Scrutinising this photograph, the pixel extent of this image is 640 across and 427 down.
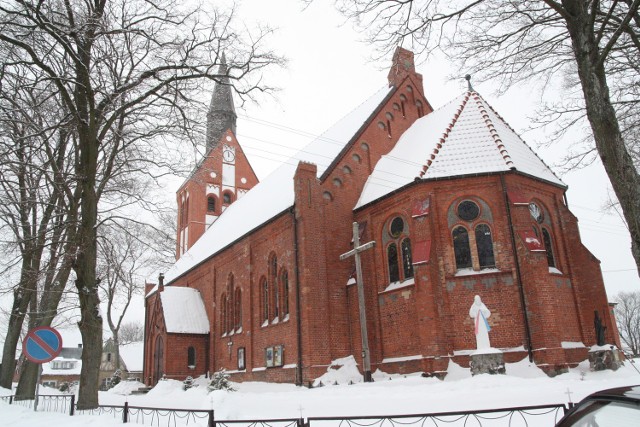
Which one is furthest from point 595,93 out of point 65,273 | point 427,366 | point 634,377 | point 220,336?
point 220,336

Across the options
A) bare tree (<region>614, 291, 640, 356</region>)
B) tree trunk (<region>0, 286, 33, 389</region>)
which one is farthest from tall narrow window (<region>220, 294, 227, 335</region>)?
bare tree (<region>614, 291, 640, 356</region>)

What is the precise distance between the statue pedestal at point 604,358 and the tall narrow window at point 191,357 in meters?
19.4

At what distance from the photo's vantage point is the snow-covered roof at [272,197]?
2266cm

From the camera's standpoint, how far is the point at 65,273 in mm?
16062

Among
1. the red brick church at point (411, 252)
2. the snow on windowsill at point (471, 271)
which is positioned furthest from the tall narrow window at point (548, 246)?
the snow on windowsill at point (471, 271)

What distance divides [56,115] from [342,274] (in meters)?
11.3

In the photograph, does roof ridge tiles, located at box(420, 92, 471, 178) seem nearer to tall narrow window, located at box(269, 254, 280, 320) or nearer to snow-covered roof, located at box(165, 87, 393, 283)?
snow-covered roof, located at box(165, 87, 393, 283)

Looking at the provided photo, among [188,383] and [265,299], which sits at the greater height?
[265,299]

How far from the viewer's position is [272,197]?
25812mm

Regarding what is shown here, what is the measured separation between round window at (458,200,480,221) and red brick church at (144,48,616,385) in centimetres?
3

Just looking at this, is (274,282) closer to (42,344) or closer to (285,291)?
(285,291)

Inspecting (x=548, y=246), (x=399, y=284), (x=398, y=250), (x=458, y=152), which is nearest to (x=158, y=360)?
(x=399, y=284)

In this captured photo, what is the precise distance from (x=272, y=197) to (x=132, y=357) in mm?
42575

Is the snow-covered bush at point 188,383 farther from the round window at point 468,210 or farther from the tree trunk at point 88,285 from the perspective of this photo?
the round window at point 468,210
